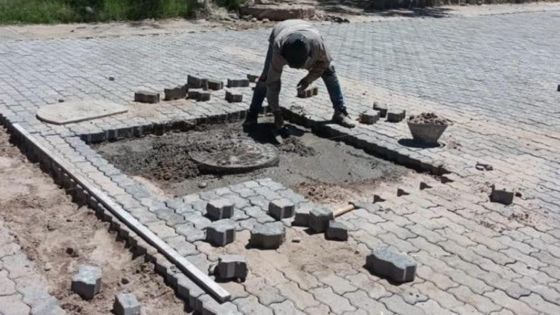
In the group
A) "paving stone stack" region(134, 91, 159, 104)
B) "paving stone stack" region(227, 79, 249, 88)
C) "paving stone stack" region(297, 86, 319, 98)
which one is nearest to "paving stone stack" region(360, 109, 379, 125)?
"paving stone stack" region(297, 86, 319, 98)

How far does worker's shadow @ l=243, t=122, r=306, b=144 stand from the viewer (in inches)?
311

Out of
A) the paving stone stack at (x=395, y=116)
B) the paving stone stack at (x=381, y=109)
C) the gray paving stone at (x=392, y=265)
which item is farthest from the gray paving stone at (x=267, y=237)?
the paving stone stack at (x=381, y=109)

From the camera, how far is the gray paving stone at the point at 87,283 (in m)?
4.52

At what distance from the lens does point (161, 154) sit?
723 centimetres

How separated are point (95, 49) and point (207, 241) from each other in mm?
8521

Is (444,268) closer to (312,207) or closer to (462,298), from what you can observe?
(462,298)

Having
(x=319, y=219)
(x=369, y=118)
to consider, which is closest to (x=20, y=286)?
(x=319, y=219)

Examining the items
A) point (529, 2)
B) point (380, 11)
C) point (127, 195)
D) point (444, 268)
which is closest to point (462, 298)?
point (444, 268)

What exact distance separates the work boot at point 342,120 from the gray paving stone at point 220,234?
3.42m

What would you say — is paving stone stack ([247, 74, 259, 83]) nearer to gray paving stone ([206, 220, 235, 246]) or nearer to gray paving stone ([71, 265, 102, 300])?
gray paving stone ([206, 220, 235, 246])

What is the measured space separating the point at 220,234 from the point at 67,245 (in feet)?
3.95

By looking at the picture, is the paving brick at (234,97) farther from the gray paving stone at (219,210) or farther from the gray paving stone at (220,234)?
the gray paving stone at (220,234)

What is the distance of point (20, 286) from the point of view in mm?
4629

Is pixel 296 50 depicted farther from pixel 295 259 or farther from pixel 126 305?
pixel 126 305
